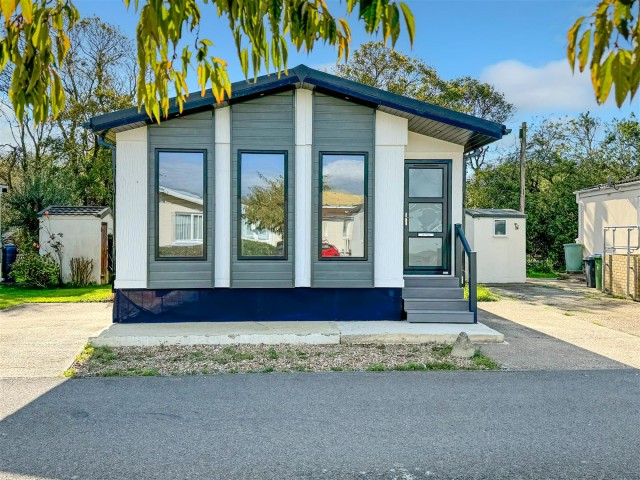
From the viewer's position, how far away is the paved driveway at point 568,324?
25.6ft

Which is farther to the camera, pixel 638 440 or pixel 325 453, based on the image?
pixel 638 440

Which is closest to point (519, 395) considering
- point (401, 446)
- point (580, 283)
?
point (401, 446)

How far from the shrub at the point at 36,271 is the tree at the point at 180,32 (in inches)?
572

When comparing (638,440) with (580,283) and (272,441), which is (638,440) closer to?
(272,441)

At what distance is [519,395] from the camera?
595 centimetres

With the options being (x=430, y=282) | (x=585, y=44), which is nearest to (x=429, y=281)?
(x=430, y=282)

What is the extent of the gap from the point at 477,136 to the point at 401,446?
6.50 m

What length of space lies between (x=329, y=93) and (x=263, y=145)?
1.32m

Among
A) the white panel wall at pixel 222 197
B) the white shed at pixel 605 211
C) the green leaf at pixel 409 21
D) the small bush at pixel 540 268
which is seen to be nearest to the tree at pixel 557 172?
the small bush at pixel 540 268

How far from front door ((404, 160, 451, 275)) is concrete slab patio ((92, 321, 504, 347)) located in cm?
167

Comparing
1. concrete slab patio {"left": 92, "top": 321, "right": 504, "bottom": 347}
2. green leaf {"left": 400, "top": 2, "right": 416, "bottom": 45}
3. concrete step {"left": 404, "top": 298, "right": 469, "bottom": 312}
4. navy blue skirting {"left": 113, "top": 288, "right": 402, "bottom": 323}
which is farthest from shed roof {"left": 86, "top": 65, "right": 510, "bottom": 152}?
green leaf {"left": 400, "top": 2, "right": 416, "bottom": 45}

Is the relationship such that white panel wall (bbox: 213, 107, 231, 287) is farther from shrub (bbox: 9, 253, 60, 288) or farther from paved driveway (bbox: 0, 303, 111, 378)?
shrub (bbox: 9, 253, 60, 288)

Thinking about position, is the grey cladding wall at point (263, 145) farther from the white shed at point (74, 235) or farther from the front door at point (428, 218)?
the white shed at point (74, 235)

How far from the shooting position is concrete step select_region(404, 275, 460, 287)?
10.1 meters
